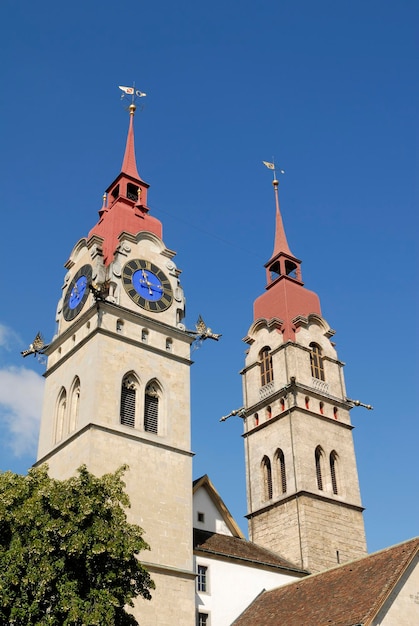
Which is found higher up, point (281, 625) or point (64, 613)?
point (281, 625)

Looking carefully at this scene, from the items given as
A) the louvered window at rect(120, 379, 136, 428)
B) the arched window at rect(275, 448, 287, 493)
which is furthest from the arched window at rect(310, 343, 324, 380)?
the louvered window at rect(120, 379, 136, 428)

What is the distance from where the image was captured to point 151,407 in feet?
118

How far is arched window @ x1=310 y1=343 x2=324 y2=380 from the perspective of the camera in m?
47.4

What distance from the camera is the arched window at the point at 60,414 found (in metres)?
36.0

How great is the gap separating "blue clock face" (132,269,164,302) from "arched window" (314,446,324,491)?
13.1 m

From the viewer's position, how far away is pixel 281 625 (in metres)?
30.8

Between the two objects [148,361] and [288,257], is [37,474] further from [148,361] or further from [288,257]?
[288,257]

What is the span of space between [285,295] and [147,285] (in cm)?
1378

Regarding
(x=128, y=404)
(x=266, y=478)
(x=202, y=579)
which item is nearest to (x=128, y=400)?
(x=128, y=404)

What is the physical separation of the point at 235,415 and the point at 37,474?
984 inches

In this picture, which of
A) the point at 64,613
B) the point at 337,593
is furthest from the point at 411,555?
the point at 64,613

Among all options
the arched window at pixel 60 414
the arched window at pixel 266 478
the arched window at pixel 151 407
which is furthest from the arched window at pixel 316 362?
the arched window at pixel 60 414

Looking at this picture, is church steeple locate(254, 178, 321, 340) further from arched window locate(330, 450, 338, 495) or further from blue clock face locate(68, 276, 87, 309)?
blue clock face locate(68, 276, 87, 309)

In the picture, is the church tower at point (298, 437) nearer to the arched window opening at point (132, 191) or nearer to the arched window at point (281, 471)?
the arched window at point (281, 471)
